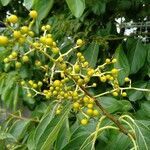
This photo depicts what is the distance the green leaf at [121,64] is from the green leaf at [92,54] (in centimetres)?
8

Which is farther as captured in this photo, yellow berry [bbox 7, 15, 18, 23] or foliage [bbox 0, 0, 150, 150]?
foliage [bbox 0, 0, 150, 150]

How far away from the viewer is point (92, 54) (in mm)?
1580

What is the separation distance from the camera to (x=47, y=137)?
1036 mm

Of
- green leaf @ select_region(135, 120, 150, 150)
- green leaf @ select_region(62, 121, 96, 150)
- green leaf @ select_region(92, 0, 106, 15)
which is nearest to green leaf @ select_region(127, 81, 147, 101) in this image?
green leaf @ select_region(92, 0, 106, 15)

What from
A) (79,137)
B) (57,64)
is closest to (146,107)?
(79,137)

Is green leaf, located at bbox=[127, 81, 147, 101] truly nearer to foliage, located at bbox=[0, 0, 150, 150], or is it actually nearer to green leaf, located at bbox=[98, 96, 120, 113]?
foliage, located at bbox=[0, 0, 150, 150]

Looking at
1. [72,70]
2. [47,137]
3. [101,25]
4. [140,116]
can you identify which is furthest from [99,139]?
[101,25]

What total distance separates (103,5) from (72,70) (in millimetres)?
637

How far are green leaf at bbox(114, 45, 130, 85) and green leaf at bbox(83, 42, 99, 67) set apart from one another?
0.08 meters

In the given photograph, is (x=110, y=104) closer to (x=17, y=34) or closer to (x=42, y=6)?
(x=42, y=6)

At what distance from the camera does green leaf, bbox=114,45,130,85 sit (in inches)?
58.6

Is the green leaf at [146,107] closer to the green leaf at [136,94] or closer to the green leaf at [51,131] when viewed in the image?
the green leaf at [136,94]

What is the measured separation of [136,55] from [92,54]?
0.15m

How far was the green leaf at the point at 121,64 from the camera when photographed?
4.89ft
